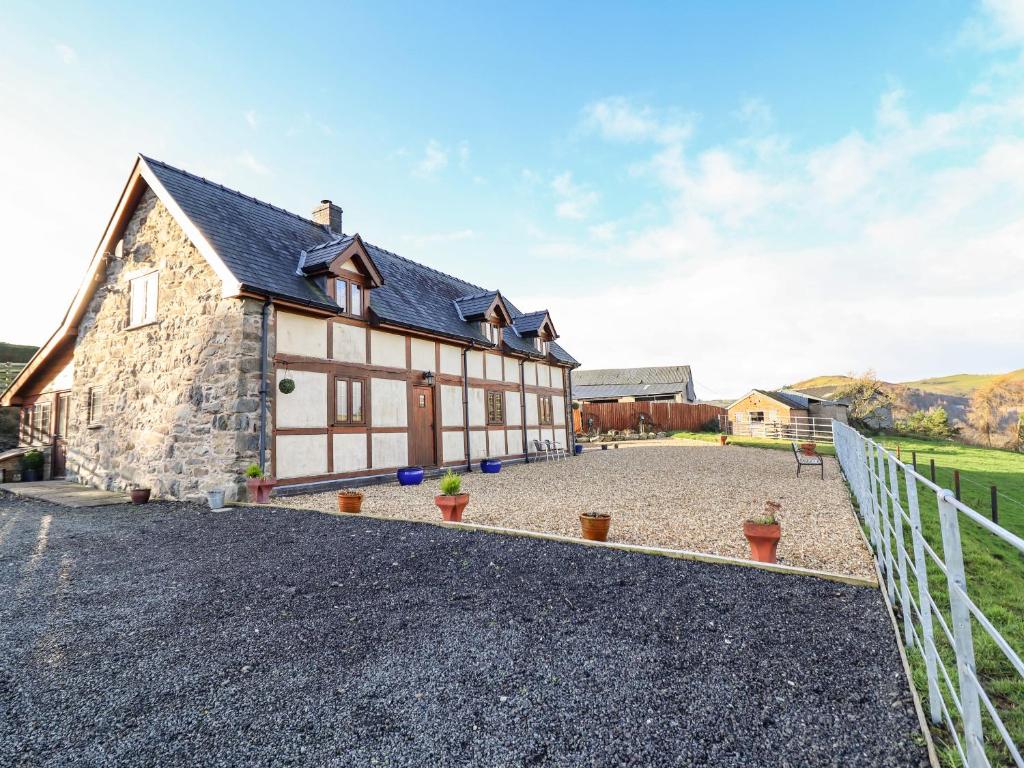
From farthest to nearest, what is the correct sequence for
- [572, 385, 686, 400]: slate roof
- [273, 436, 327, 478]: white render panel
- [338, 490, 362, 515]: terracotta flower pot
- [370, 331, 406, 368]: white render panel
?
[572, 385, 686, 400]: slate roof → [370, 331, 406, 368]: white render panel → [273, 436, 327, 478]: white render panel → [338, 490, 362, 515]: terracotta flower pot

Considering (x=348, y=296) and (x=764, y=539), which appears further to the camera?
(x=348, y=296)

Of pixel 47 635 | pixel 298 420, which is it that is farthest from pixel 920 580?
pixel 298 420

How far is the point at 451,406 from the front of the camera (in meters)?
15.4

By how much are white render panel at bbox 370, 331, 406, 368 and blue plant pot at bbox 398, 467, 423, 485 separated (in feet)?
9.27

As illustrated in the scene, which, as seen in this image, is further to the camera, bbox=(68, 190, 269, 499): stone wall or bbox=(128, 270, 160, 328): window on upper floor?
bbox=(128, 270, 160, 328): window on upper floor

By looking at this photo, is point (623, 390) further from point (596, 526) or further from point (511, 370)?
point (596, 526)

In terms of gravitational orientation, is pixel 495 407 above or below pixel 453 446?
above

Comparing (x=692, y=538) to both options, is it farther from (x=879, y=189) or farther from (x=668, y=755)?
(x=879, y=189)

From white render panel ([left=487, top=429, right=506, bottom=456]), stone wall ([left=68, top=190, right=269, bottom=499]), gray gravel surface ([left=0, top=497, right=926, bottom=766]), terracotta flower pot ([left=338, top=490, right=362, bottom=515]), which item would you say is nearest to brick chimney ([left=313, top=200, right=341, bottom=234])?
stone wall ([left=68, top=190, right=269, bottom=499])

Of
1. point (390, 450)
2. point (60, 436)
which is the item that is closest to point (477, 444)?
point (390, 450)

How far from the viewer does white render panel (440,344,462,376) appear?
15.4 metres

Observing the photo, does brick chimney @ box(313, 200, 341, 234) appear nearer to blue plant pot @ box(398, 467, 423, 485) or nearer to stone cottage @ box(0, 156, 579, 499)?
stone cottage @ box(0, 156, 579, 499)

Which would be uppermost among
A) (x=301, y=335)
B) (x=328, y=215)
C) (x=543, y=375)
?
(x=328, y=215)

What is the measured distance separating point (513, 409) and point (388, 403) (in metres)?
6.36
